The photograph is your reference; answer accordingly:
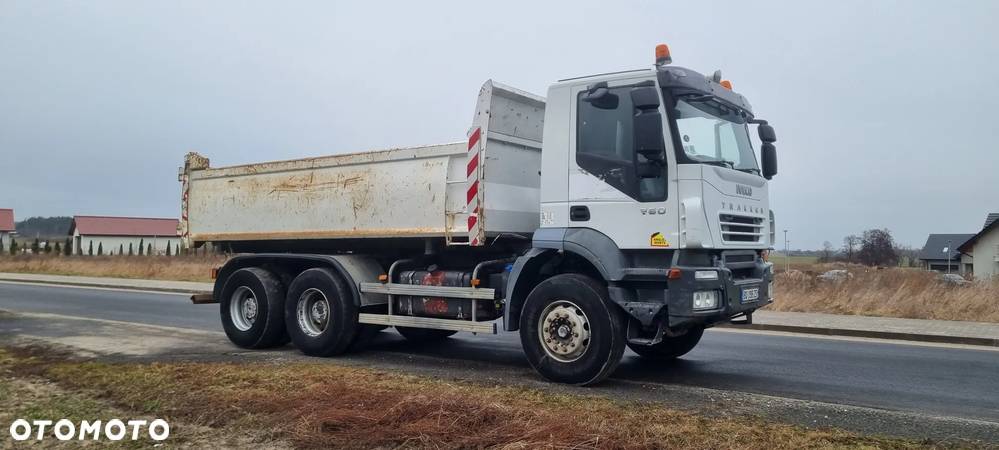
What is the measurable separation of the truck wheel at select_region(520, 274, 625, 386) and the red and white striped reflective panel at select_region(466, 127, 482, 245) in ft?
3.34

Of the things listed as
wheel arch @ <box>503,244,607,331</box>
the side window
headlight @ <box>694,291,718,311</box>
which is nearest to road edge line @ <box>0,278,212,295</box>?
wheel arch @ <box>503,244,607,331</box>

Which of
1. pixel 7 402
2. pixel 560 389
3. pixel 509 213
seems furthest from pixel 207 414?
pixel 509 213

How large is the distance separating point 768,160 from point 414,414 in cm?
484

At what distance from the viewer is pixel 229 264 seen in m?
10.7

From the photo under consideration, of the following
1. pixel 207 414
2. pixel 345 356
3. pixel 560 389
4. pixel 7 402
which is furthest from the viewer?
pixel 345 356

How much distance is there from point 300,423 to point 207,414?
0.90m

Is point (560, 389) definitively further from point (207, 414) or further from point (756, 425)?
point (207, 414)

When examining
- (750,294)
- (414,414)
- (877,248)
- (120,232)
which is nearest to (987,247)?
(877,248)

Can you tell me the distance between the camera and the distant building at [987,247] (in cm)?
5256

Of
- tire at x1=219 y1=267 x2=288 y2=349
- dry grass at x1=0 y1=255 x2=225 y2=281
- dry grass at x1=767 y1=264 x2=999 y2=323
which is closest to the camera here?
tire at x1=219 y1=267 x2=288 y2=349

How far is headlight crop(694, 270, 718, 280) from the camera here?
6703 mm

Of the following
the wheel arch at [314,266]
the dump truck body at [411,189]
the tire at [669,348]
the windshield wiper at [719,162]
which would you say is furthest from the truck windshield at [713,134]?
the wheel arch at [314,266]

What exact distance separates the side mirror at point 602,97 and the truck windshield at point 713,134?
59 centimetres

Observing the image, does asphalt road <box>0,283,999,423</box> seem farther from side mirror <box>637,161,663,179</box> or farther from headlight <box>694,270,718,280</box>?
side mirror <box>637,161,663,179</box>
